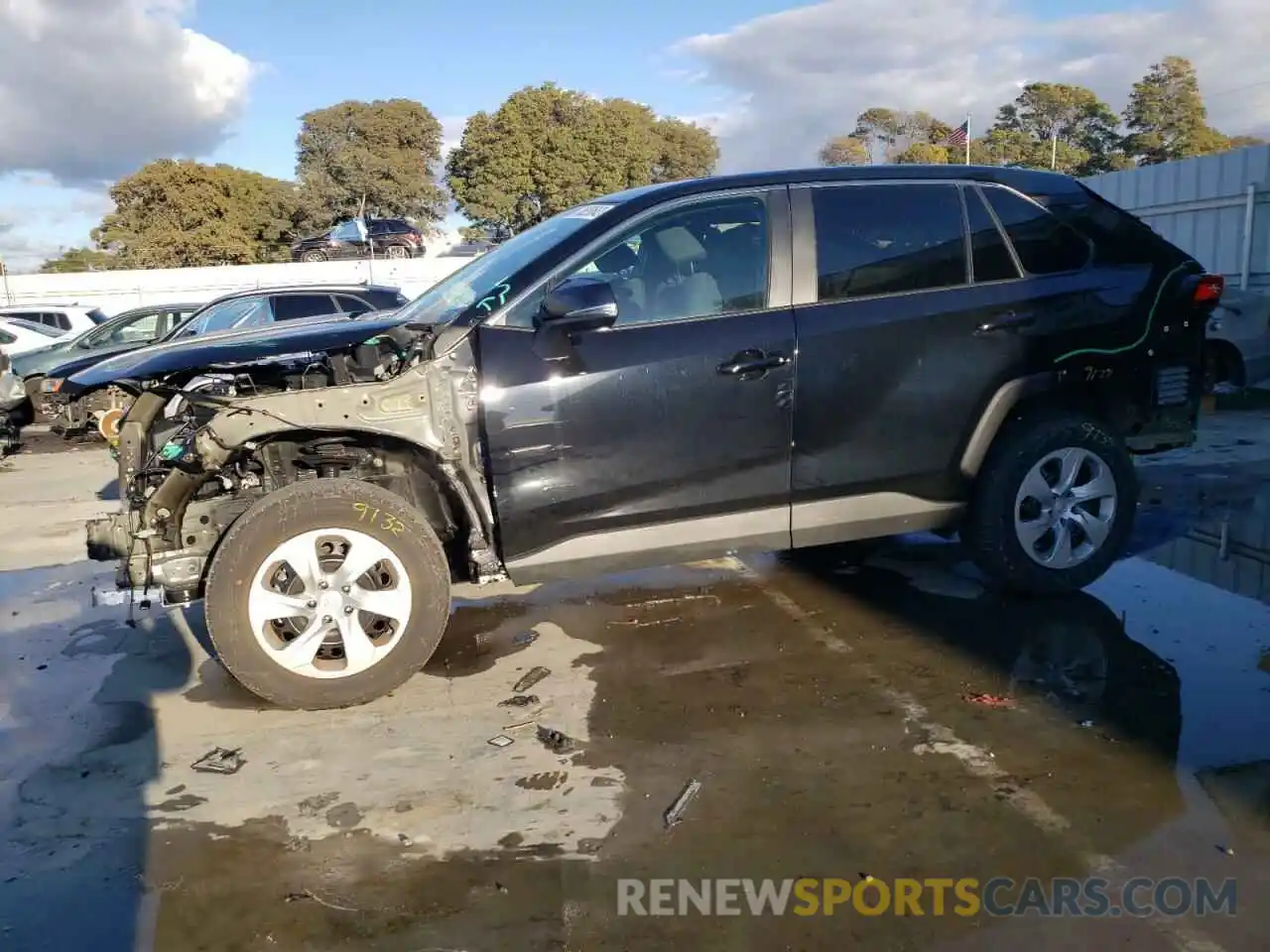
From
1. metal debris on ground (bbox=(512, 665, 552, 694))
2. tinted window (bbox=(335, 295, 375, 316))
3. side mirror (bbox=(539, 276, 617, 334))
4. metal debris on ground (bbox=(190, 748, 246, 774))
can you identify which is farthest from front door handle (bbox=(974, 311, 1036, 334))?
tinted window (bbox=(335, 295, 375, 316))

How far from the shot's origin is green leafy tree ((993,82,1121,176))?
61188 mm

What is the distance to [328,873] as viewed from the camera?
9.75ft

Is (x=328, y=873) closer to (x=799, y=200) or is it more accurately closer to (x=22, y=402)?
(x=799, y=200)

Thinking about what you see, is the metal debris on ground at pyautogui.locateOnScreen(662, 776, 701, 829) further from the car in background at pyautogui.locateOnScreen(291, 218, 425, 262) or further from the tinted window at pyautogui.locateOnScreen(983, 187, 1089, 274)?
the car in background at pyautogui.locateOnScreen(291, 218, 425, 262)

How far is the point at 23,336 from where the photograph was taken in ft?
50.2

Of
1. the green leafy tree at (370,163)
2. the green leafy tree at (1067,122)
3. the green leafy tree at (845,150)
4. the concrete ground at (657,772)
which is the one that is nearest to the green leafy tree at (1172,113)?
the green leafy tree at (1067,122)

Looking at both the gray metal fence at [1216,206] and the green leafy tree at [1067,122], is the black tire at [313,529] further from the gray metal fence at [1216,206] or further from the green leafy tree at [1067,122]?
the green leafy tree at [1067,122]

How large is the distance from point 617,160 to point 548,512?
46.7m

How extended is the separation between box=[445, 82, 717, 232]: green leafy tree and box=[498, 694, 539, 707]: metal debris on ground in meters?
44.0

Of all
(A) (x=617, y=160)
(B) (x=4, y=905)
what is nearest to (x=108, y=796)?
(B) (x=4, y=905)

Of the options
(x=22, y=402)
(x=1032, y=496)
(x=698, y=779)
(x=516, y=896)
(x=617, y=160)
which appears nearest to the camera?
(x=516, y=896)

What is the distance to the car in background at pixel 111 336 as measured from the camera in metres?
14.3

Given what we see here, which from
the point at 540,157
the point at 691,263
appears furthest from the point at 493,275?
the point at 540,157

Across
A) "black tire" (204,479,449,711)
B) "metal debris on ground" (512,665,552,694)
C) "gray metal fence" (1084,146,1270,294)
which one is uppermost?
"gray metal fence" (1084,146,1270,294)
